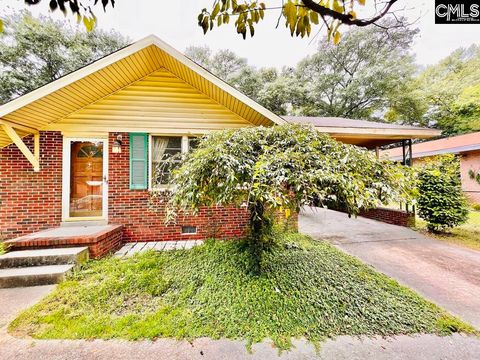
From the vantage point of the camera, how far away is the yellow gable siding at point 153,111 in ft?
16.0

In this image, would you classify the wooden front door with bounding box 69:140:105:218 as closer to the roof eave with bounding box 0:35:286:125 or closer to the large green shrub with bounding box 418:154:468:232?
the roof eave with bounding box 0:35:286:125

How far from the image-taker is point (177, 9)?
2.28 m

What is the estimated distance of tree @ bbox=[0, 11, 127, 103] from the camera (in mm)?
13633

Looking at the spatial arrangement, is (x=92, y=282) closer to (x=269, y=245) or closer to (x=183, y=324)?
(x=183, y=324)

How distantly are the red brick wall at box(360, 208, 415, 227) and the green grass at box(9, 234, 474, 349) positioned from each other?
437cm

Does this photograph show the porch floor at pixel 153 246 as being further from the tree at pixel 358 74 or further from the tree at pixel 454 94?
the tree at pixel 454 94

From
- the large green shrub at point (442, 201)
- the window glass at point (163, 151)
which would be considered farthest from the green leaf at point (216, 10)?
the large green shrub at point (442, 201)

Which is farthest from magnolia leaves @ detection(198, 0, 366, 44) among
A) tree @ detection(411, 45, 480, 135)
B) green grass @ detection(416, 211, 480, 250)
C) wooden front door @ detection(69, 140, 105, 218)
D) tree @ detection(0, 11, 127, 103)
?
tree @ detection(411, 45, 480, 135)

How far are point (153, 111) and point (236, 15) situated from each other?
3.88m

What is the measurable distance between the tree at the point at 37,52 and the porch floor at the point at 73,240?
48.7 ft

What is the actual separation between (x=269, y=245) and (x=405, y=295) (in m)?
2.00

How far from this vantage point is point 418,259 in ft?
13.9

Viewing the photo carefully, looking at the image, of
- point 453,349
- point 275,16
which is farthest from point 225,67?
point 453,349

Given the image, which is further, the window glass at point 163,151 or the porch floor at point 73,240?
the window glass at point 163,151
